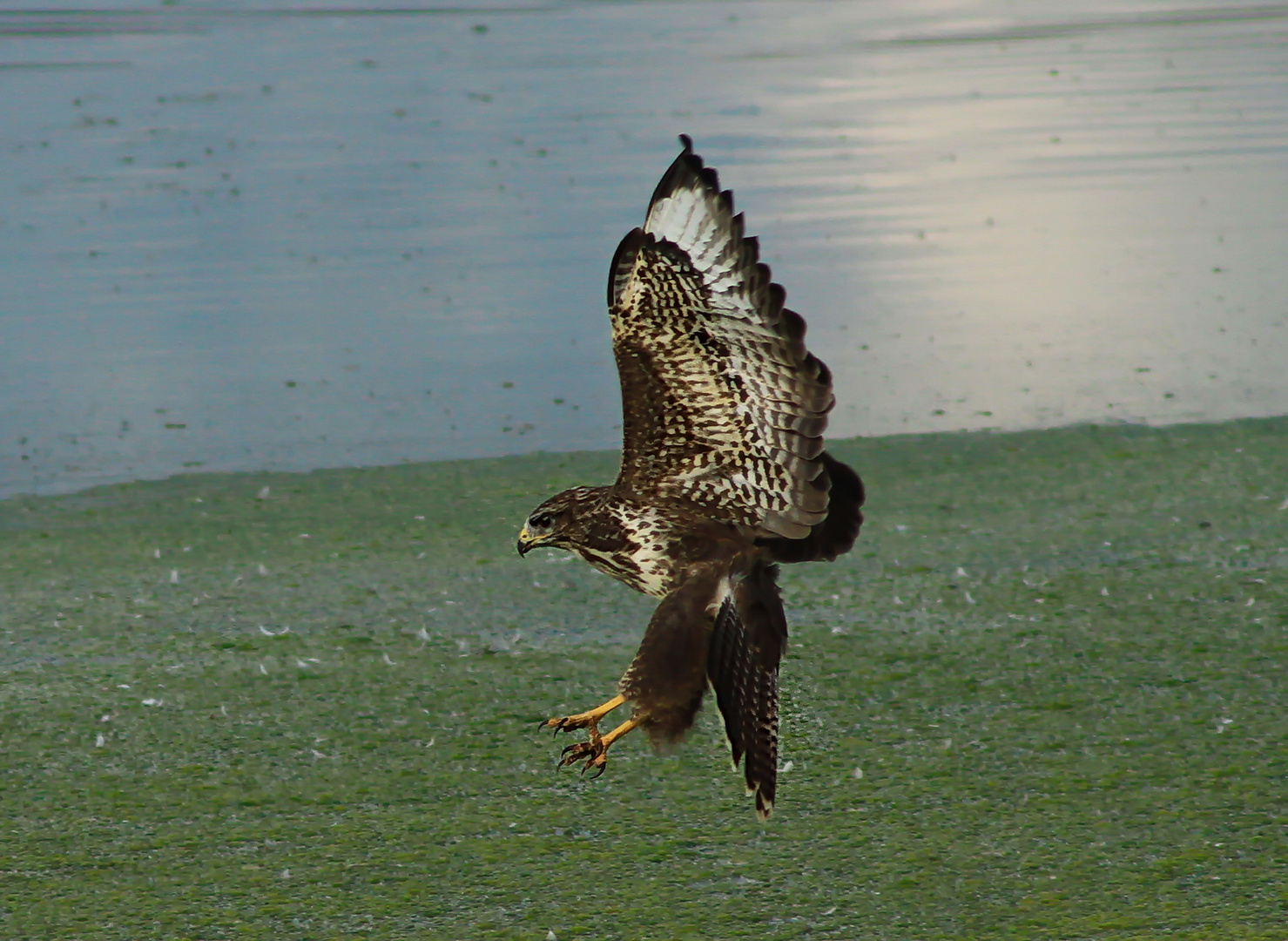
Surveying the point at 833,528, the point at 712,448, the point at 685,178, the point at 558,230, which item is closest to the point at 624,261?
the point at 685,178

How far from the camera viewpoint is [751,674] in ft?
9.40

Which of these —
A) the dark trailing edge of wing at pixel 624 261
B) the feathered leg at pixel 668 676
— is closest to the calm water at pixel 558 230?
the dark trailing edge of wing at pixel 624 261

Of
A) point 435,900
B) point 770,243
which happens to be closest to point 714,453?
point 435,900

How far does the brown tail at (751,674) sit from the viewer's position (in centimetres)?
284

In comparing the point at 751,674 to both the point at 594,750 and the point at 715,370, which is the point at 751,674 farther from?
the point at 715,370

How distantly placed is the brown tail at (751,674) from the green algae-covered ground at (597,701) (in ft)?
3.16

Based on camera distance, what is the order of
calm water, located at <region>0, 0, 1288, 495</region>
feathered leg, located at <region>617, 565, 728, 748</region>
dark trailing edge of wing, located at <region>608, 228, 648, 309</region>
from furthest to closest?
calm water, located at <region>0, 0, 1288, 495</region>, dark trailing edge of wing, located at <region>608, 228, 648, 309</region>, feathered leg, located at <region>617, 565, 728, 748</region>

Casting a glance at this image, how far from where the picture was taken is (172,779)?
14.9 feet

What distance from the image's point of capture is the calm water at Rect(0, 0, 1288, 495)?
26.1 feet

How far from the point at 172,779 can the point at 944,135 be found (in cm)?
1108

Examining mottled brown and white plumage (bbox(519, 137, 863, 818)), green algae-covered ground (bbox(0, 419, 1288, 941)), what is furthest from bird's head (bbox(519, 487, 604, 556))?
green algae-covered ground (bbox(0, 419, 1288, 941))

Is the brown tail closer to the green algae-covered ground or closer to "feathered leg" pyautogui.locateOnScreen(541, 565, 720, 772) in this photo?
"feathered leg" pyautogui.locateOnScreen(541, 565, 720, 772)

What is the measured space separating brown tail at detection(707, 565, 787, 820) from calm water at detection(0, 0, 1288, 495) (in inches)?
174

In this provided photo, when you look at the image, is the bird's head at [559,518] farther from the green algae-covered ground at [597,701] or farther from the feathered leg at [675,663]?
the green algae-covered ground at [597,701]
